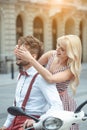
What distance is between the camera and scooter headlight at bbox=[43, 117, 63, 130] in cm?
282

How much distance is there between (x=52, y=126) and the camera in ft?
9.26

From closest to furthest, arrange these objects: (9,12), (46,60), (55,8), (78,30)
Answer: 1. (46,60)
2. (9,12)
3. (55,8)
4. (78,30)

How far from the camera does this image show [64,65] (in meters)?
3.47

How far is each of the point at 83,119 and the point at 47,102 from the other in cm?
47

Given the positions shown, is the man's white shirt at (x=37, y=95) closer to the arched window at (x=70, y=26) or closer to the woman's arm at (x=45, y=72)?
the woman's arm at (x=45, y=72)

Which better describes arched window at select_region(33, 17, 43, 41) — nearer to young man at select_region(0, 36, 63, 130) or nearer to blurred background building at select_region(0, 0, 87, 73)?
blurred background building at select_region(0, 0, 87, 73)

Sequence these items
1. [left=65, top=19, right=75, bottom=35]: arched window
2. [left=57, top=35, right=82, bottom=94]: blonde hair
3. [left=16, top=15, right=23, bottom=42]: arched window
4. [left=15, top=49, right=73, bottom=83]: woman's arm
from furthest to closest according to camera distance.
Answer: [left=65, top=19, right=75, bottom=35]: arched window
[left=16, top=15, right=23, bottom=42]: arched window
[left=57, top=35, right=82, bottom=94]: blonde hair
[left=15, top=49, right=73, bottom=83]: woman's arm

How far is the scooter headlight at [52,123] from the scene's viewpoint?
2.82 metres

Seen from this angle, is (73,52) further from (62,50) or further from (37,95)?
(37,95)

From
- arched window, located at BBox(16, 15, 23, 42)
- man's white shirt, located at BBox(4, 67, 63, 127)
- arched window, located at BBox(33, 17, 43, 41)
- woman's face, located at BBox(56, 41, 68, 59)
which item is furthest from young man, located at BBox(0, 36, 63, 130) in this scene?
arched window, located at BBox(33, 17, 43, 41)

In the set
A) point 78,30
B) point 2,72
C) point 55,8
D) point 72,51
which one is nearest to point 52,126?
point 72,51

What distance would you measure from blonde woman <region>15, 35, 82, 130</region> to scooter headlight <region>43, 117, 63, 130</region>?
0.49 m

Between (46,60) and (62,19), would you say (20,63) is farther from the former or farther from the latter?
(62,19)

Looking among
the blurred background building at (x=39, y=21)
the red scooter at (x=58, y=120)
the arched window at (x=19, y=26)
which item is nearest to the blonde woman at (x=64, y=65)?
the red scooter at (x=58, y=120)
